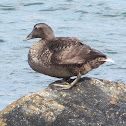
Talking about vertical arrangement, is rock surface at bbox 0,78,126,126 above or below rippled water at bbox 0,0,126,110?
above

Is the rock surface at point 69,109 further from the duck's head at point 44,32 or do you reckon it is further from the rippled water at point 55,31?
the rippled water at point 55,31

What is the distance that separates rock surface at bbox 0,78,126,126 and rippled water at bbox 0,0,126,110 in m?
2.44

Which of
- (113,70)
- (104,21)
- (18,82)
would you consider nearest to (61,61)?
(18,82)

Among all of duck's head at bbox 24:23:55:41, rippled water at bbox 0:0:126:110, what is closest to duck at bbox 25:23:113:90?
duck's head at bbox 24:23:55:41

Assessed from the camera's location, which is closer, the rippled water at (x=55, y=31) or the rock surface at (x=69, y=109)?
the rock surface at (x=69, y=109)

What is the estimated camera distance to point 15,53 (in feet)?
36.9

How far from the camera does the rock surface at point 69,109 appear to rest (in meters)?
5.42

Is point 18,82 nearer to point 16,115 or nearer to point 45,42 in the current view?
point 45,42

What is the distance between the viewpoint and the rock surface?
17.8 feet

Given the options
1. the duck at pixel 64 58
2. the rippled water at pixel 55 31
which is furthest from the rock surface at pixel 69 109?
→ the rippled water at pixel 55 31

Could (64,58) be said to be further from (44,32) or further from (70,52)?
(44,32)

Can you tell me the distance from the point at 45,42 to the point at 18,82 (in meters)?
2.89

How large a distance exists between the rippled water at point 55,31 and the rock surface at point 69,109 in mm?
2442

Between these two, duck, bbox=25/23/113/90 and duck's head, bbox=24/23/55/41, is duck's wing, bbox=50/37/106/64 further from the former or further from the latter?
duck's head, bbox=24/23/55/41
